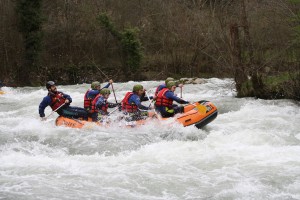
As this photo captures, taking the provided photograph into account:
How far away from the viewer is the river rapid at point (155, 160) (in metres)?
7.37

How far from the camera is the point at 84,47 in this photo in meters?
33.2

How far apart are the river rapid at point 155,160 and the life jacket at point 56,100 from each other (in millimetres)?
504

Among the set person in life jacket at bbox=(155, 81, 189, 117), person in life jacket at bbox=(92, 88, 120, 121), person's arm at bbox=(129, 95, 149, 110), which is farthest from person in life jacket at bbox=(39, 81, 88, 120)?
person in life jacket at bbox=(155, 81, 189, 117)

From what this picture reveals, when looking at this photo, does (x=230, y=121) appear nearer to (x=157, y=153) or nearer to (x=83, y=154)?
(x=157, y=153)

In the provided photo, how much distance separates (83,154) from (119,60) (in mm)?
A: 22539

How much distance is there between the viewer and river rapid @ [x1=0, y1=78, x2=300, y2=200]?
7.37 m

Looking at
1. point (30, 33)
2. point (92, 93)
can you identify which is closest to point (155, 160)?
point (92, 93)

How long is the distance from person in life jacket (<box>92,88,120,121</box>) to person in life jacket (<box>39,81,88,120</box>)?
454mm

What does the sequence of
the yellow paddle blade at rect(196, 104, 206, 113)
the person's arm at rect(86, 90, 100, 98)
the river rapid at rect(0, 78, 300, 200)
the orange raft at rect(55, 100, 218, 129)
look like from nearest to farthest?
the river rapid at rect(0, 78, 300, 200) → the orange raft at rect(55, 100, 218, 129) → the yellow paddle blade at rect(196, 104, 206, 113) → the person's arm at rect(86, 90, 100, 98)

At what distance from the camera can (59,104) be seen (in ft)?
40.1

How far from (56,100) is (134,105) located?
7.35ft

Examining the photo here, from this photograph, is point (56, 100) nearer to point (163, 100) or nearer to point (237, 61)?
point (163, 100)

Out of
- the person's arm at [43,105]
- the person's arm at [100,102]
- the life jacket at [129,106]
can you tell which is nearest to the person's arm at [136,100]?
the life jacket at [129,106]

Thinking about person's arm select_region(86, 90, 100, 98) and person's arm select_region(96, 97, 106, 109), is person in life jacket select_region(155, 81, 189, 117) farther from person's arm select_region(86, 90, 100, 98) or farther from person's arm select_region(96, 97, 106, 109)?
person's arm select_region(86, 90, 100, 98)
